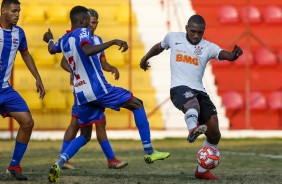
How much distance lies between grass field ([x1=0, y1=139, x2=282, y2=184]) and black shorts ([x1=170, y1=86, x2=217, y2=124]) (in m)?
0.73

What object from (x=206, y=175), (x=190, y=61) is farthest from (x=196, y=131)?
(x=190, y=61)

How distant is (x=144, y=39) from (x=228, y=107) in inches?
100

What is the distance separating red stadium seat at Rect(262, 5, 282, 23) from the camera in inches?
855

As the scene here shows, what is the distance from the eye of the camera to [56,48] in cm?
1042

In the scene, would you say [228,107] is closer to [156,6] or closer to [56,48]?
[156,6]

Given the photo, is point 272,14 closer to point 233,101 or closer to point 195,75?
point 233,101

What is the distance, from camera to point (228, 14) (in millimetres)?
21609

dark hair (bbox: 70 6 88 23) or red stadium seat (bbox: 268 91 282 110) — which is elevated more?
dark hair (bbox: 70 6 88 23)

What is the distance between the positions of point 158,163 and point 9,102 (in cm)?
380

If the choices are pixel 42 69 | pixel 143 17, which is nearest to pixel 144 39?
pixel 143 17

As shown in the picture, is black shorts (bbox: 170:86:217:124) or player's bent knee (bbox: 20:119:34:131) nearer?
player's bent knee (bbox: 20:119:34:131)

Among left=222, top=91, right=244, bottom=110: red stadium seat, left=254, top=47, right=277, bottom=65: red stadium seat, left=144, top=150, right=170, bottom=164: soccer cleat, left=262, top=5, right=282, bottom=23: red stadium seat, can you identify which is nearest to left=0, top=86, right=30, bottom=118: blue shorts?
left=144, top=150, right=170, bottom=164: soccer cleat

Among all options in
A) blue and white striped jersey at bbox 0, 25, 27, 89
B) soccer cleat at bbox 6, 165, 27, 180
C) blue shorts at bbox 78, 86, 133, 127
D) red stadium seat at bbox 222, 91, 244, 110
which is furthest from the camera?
red stadium seat at bbox 222, 91, 244, 110

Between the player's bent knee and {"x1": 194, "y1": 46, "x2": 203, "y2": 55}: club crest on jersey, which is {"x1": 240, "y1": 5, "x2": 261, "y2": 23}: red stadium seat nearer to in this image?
{"x1": 194, "y1": 46, "x2": 203, "y2": 55}: club crest on jersey
